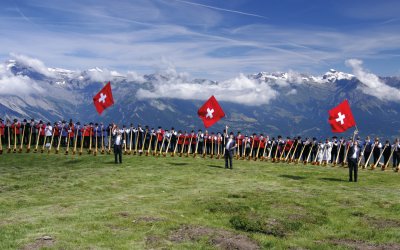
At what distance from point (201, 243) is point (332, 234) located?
7.23 meters

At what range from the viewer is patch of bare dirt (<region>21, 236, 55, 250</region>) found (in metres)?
17.9

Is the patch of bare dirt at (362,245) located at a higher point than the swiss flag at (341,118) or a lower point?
lower

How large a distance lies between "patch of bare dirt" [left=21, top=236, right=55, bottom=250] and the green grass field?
4cm

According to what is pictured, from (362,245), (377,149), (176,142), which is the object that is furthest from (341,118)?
(362,245)

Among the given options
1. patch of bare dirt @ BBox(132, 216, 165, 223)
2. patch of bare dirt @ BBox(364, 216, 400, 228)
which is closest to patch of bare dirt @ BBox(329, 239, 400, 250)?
patch of bare dirt @ BBox(364, 216, 400, 228)

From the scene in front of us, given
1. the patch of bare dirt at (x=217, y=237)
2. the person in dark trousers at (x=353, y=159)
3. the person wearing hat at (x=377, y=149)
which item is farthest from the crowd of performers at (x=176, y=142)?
the patch of bare dirt at (x=217, y=237)

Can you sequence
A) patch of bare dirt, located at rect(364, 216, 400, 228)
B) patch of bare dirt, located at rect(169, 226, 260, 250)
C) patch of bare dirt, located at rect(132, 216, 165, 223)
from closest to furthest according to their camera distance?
patch of bare dirt, located at rect(169, 226, 260, 250)
patch of bare dirt, located at rect(132, 216, 165, 223)
patch of bare dirt, located at rect(364, 216, 400, 228)

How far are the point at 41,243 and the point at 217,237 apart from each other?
814 centimetres

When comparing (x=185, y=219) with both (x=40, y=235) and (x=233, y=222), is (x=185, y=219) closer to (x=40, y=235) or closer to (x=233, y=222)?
(x=233, y=222)

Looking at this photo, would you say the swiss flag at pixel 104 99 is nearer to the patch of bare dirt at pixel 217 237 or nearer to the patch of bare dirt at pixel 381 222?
the patch of bare dirt at pixel 217 237

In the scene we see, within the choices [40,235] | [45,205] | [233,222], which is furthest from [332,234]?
[45,205]

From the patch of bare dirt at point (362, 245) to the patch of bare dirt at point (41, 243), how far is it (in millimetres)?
13273

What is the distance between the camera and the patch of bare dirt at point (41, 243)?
1792cm

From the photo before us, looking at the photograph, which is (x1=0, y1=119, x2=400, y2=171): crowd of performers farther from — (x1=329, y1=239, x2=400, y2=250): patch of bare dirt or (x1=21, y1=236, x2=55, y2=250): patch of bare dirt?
(x1=21, y1=236, x2=55, y2=250): patch of bare dirt
